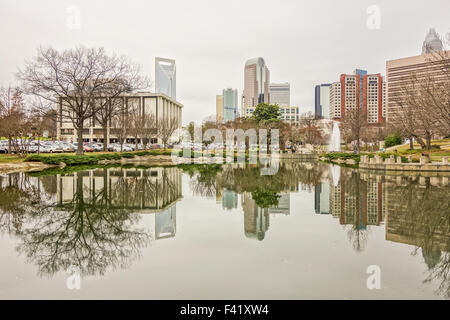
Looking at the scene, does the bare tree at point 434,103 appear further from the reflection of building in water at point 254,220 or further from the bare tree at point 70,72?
the bare tree at point 70,72

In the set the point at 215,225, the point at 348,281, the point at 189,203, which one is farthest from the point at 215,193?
the point at 348,281

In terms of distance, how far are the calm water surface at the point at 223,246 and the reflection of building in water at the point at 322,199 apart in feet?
0.32

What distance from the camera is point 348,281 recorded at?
5176 mm

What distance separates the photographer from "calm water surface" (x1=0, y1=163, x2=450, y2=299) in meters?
4.96

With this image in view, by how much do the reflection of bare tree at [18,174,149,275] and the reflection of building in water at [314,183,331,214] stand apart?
20.4 ft

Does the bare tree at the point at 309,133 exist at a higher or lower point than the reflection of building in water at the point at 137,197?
higher

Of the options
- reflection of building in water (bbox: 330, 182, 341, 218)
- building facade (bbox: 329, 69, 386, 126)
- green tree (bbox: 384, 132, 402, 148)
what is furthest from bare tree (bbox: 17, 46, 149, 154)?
building facade (bbox: 329, 69, 386, 126)

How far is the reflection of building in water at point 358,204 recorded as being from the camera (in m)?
9.69

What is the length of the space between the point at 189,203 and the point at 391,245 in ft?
23.9

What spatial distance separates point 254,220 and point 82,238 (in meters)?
4.56

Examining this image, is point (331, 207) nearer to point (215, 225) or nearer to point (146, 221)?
point (215, 225)

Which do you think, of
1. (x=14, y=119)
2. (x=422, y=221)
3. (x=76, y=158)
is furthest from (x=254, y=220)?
(x=14, y=119)

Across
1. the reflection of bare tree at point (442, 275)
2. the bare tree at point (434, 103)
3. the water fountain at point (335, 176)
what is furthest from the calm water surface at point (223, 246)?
the bare tree at point (434, 103)

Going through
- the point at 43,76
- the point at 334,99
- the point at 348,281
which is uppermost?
the point at 334,99
